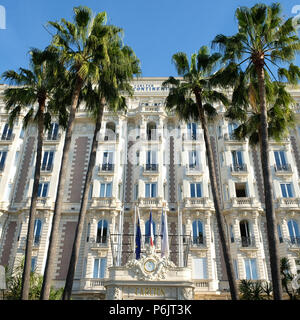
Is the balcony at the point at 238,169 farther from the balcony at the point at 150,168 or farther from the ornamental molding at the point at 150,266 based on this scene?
the ornamental molding at the point at 150,266

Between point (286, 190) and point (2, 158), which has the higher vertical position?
point (2, 158)

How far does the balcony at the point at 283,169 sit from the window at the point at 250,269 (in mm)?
9774

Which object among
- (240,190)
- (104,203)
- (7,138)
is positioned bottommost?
(104,203)

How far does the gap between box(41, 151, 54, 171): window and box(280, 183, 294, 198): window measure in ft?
80.6

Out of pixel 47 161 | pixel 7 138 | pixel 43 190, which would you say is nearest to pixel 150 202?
pixel 43 190

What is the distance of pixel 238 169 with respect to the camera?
3147cm

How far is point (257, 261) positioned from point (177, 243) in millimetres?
7294

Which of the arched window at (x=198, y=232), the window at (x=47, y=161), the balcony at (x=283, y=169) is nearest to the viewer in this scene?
the arched window at (x=198, y=232)

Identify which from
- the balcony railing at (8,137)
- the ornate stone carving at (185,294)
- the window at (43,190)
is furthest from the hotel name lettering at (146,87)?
the ornate stone carving at (185,294)

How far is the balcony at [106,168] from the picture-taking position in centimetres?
3158

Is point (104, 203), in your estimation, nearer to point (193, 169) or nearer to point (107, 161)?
point (107, 161)

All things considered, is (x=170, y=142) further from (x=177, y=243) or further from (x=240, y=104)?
(x=240, y=104)

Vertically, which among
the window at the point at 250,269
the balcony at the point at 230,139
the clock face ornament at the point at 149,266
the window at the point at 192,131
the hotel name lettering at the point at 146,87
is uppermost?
the hotel name lettering at the point at 146,87

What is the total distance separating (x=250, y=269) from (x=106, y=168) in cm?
1719
